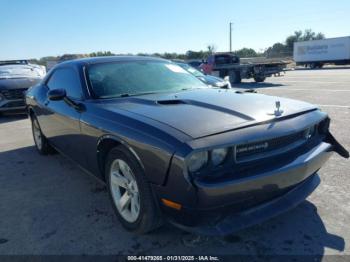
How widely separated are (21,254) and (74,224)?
0.54m

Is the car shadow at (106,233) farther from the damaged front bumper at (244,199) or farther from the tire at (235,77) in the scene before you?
the tire at (235,77)

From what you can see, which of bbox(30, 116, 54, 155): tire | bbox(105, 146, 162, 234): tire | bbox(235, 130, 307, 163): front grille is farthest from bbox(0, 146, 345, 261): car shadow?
bbox(30, 116, 54, 155): tire

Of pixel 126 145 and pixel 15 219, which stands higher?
pixel 126 145

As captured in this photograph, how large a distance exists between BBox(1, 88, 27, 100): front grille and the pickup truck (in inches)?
411

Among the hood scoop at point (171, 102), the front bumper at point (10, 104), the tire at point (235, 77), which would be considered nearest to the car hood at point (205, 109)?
the hood scoop at point (171, 102)

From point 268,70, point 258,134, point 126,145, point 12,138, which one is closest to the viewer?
point 258,134

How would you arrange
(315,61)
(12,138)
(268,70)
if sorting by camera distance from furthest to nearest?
(315,61) → (268,70) → (12,138)

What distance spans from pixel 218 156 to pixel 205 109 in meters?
0.59

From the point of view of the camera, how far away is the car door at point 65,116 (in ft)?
12.2

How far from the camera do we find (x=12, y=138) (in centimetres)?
694

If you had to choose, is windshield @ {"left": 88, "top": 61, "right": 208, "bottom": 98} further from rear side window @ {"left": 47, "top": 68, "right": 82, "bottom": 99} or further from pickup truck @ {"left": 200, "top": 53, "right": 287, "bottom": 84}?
pickup truck @ {"left": 200, "top": 53, "right": 287, "bottom": 84}

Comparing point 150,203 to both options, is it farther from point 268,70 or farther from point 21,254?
point 268,70

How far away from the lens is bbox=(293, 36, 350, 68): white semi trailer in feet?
118

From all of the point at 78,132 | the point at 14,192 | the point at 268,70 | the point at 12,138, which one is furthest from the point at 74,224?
the point at 268,70
